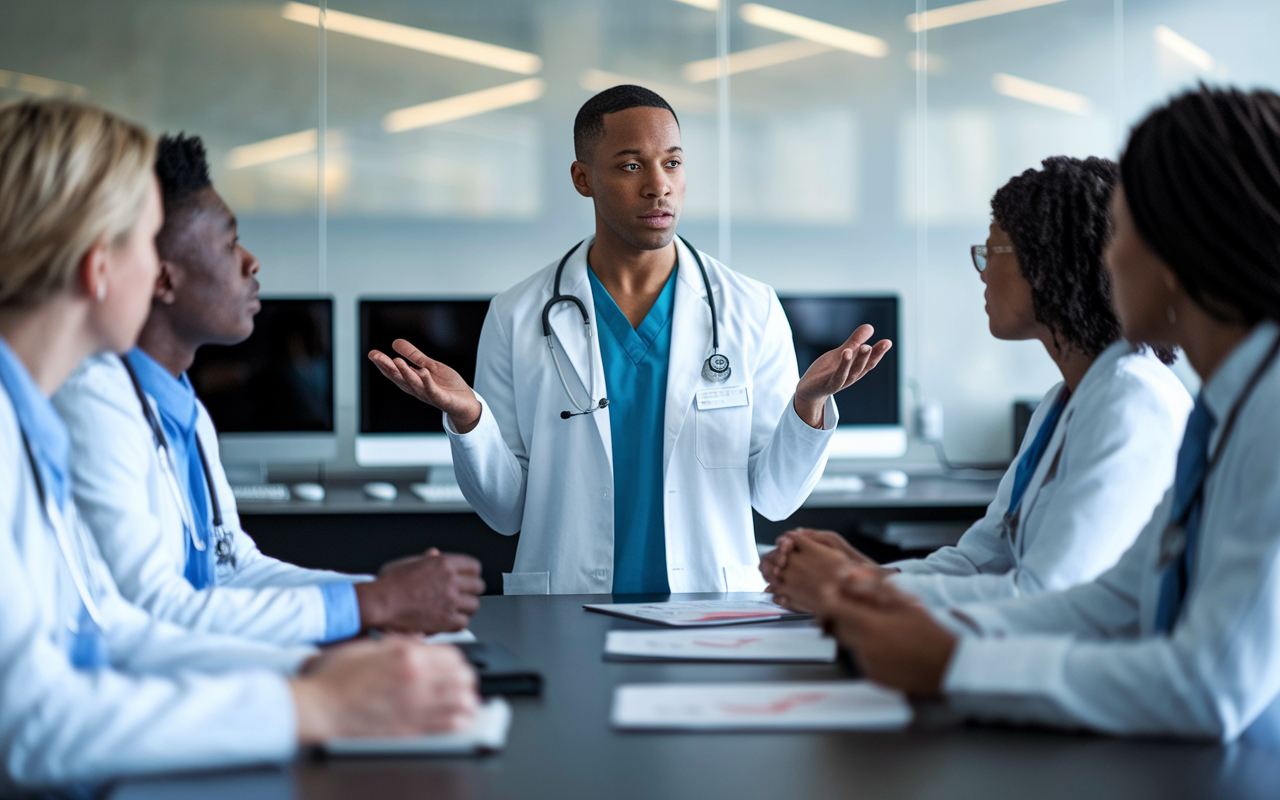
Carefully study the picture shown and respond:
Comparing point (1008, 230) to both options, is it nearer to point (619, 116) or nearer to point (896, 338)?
point (619, 116)

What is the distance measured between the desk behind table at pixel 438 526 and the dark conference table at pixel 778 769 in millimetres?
2344

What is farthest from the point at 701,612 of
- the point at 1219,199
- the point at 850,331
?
the point at 850,331

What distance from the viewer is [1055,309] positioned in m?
1.63

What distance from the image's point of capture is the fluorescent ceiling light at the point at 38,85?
4047 mm

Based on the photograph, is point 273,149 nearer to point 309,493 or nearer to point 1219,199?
point 309,493

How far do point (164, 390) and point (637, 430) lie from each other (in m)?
1.01

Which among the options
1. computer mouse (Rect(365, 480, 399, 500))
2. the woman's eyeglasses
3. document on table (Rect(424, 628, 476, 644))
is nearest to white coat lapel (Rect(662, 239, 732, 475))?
the woman's eyeglasses

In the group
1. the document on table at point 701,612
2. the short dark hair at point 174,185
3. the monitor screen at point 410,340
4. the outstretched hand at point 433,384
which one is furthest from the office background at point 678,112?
the document on table at point 701,612

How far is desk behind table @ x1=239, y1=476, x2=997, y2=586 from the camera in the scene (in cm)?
344

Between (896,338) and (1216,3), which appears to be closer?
(896,338)

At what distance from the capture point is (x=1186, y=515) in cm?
115

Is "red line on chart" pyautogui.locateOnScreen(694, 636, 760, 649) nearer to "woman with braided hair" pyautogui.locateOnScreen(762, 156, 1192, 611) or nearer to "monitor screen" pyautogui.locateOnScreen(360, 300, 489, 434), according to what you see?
"woman with braided hair" pyautogui.locateOnScreen(762, 156, 1192, 611)

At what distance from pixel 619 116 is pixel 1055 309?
3.76 feet

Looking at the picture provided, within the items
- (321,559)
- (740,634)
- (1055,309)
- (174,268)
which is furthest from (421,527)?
(1055,309)
